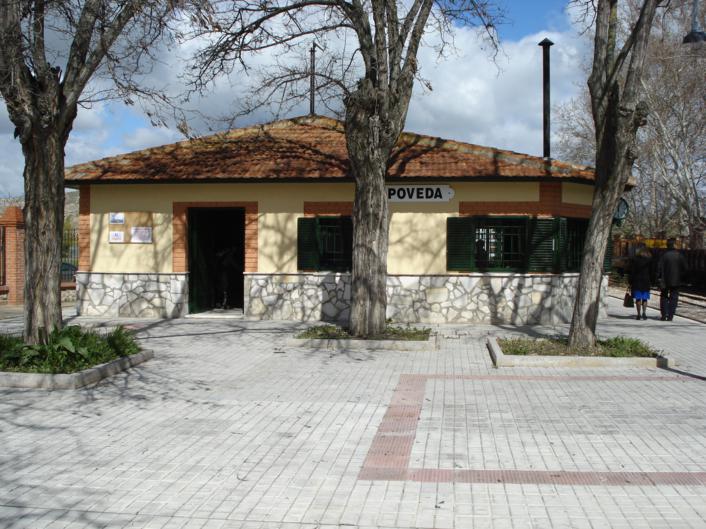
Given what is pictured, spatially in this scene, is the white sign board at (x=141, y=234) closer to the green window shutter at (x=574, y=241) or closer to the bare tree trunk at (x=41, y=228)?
the bare tree trunk at (x=41, y=228)

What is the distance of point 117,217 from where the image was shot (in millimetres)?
16656

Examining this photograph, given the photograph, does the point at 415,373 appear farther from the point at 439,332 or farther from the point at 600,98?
the point at 600,98

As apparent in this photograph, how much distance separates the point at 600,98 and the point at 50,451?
8.96 meters

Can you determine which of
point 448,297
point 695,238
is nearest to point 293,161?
point 448,297

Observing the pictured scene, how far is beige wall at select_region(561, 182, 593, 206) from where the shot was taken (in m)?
15.5

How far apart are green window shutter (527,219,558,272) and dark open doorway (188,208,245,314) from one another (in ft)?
22.6

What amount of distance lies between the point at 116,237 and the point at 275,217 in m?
3.78

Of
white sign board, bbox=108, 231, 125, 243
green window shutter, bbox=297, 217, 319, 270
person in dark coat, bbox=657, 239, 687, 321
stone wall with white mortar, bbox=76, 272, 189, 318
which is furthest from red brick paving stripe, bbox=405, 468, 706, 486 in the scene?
white sign board, bbox=108, 231, 125, 243

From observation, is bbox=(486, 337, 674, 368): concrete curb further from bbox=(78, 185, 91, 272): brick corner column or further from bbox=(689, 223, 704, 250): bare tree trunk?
bbox=(689, 223, 704, 250): bare tree trunk

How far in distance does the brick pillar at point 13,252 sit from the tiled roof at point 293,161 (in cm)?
376

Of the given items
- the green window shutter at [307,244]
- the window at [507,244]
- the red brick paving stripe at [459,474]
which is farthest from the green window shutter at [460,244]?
the red brick paving stripe at [459,474]

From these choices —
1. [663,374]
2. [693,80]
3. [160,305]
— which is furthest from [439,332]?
[693,80]

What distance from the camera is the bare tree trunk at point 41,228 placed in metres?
9.51

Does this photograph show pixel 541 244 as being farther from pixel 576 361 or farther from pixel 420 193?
pixel 576 361
